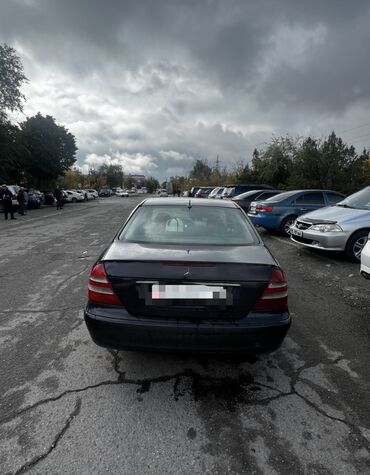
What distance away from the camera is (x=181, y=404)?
2297 millimetres

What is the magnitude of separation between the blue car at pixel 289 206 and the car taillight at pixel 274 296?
7.60 metres

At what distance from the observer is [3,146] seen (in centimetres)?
2628

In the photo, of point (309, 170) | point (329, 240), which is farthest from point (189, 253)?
point (309, 170)

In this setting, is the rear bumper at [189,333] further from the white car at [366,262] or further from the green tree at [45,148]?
the green tree at [45,148]

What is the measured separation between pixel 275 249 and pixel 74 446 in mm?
6885

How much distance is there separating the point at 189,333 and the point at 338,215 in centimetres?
543

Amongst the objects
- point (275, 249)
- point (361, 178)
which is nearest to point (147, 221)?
point (275, 249)

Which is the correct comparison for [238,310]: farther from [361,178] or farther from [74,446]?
[361,178]

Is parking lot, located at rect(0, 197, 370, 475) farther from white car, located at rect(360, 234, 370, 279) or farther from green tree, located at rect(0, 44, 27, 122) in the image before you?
green tree, located at rect(0, 44, 27, 122)

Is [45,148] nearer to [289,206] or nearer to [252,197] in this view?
[252,197]

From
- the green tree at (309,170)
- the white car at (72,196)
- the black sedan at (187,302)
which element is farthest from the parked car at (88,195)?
the black sedan at (187,302)

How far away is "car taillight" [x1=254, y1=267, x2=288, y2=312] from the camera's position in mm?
2344

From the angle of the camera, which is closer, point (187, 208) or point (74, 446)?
point (74, 446)

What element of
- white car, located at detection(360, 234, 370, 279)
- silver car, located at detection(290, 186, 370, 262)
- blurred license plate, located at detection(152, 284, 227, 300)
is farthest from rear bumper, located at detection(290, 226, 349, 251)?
blurred license plate, located at detection(152, 284, 227, 300)
